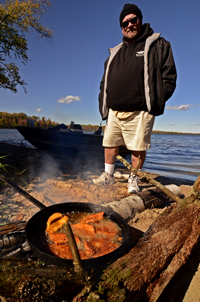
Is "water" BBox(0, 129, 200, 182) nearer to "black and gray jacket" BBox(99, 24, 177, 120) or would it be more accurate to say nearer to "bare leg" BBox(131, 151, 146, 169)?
"bare leg" BBox(131, 151, 146, 169)

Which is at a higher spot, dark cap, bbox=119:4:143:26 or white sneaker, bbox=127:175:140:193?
dark cap, bbox=119:4:143:26

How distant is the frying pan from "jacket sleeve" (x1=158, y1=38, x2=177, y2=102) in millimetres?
2518

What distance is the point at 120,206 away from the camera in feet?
8.86

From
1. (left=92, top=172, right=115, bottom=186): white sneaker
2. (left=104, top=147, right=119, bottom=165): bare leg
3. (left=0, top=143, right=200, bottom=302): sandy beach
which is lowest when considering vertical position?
(left=0, top=143, right=200, bottom=302): sandy beach

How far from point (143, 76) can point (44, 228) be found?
3.09 m

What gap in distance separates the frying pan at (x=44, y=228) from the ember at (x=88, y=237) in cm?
8

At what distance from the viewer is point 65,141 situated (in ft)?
26.5

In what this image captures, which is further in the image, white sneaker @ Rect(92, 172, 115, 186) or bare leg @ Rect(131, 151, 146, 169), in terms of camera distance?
white sneaker @ Rect(92, 172, 115, 186)

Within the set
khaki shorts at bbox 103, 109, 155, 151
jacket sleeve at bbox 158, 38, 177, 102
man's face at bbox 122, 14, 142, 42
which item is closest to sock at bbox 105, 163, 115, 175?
khaki shorts at bbox 103, 109, 155, 151

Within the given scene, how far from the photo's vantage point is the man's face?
322 cm

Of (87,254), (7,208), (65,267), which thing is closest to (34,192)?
(7,208)

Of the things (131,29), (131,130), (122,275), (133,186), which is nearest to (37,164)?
(133,186)

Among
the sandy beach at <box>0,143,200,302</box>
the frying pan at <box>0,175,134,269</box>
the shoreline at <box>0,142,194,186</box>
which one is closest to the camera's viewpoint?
the frying pan at <box>0,175,134,269</box>

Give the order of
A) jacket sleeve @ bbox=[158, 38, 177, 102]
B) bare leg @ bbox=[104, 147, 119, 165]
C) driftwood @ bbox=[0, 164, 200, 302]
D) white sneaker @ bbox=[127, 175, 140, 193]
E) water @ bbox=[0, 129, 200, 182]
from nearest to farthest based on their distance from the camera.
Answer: driftwood @ bbox=[0, 164, 200, 302]
jacket sleeve @ bbox=[158, 38, 177, 102]
white sneaker @ bbox=[127, 175, 140, 193]
bare leg @ bbox=[104, 147, 119, 165]
water @ bbox=[0, 129, 200, 182]
